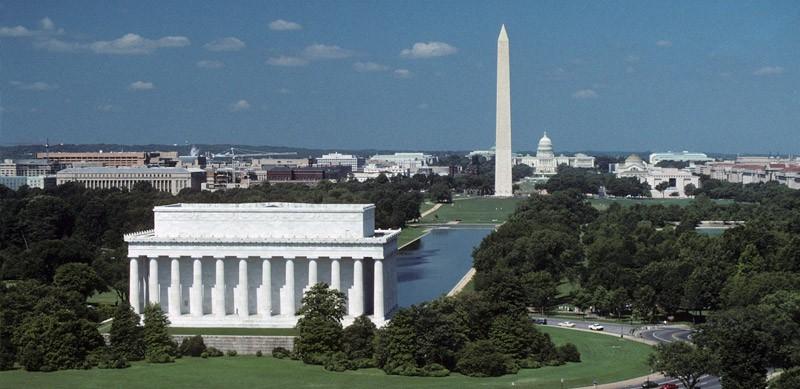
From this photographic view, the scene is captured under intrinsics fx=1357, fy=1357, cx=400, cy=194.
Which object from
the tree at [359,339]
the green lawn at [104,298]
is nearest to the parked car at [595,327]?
the tree at [359,339]

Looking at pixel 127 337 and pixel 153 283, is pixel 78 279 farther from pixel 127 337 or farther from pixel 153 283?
pixel 127 337

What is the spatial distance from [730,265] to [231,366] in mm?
37829

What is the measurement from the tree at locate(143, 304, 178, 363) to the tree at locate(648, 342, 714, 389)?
74.0 feet

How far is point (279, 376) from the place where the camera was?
5797 centimetres

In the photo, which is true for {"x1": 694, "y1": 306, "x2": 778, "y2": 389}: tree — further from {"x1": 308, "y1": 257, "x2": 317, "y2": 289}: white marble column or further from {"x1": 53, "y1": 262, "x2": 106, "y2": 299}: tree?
{"x1": 53, "y1": 262, "x2": 106, "y2": 299}: tree

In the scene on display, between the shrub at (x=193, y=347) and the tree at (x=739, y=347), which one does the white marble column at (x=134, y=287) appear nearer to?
the shrub at (x=193, y=347)

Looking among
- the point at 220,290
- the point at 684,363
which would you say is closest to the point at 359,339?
the point at 220,290

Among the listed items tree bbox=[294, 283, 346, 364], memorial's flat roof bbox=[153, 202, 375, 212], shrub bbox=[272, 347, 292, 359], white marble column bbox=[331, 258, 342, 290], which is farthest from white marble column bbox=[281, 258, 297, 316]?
shrub bbox=[272, 347, 292, 359]

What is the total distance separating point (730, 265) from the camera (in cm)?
8581

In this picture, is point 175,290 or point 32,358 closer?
point 32,358

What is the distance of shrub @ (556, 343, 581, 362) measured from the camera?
61.8m

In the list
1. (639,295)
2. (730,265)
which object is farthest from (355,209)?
(730,265)

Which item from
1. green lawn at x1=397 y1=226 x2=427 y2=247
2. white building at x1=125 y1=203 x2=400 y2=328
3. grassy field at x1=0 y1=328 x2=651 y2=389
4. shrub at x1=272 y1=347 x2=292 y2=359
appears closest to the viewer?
grassy field at x1=0 y1=328 x2=651 y2=389

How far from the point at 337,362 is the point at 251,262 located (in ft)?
47.0
